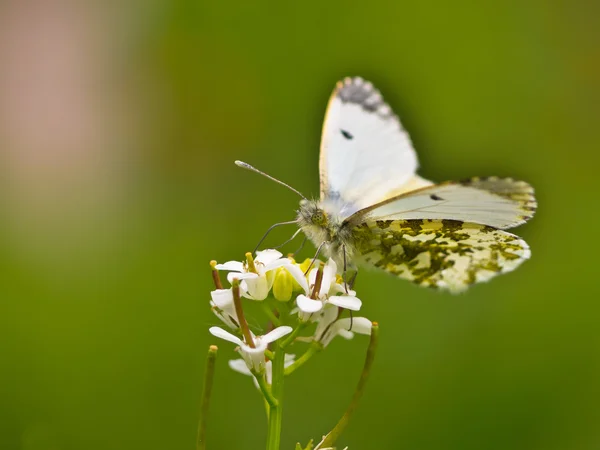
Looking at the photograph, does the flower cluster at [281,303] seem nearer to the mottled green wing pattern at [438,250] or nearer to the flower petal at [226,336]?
the flower petal at [226,336]

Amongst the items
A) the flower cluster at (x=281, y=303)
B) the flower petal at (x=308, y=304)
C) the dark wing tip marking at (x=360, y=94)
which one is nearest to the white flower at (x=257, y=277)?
the flower cluster at (x=281, y=303)

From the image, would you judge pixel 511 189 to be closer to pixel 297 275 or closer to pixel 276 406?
pixel 297 275

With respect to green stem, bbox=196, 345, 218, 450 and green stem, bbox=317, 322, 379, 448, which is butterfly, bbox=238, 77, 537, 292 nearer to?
green stem, bbox=317, 322, 379, 448

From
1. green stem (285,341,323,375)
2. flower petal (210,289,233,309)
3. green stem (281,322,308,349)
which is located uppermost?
flower petal (210,289,233,309)

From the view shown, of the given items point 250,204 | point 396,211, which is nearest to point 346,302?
point 396,211

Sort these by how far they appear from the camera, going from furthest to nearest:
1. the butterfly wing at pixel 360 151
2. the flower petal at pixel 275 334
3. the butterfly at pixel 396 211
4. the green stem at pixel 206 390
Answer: the butterfly wing at pixel 360 151 → the butterfly at pixel 396 211 → the flower petal at pixel 275 334 → the green stem at pixel 206 390

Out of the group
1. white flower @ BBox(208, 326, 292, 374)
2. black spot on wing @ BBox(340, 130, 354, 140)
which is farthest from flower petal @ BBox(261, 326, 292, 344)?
black spot on wing @ BBox(340, 130, 354, 140)
